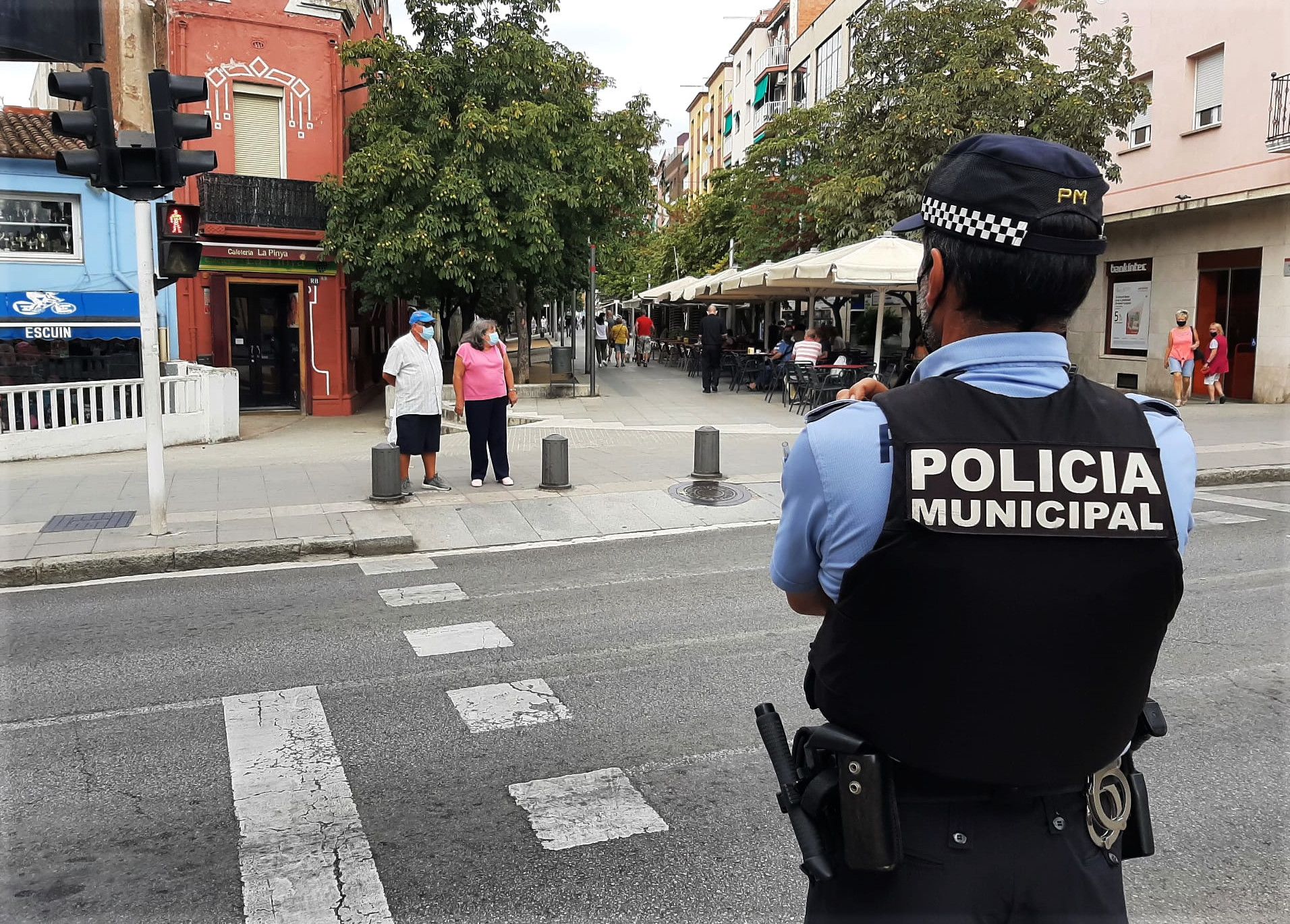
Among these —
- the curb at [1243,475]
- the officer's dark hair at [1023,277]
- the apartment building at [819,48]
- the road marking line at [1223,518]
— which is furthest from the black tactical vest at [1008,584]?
the apartment building at [819,48]

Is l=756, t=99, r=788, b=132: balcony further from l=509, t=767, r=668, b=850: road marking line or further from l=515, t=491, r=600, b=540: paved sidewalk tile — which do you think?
l=509, t=767, r=668, b=850: road marking line

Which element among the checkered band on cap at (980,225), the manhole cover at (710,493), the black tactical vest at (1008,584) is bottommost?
the manhole cover at (710,493)

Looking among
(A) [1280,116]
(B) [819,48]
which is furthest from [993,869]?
(B) [819,48]

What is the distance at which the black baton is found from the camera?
5.83 ft

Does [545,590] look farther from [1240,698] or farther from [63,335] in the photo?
[63,335]

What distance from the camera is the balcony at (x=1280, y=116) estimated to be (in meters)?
17.7

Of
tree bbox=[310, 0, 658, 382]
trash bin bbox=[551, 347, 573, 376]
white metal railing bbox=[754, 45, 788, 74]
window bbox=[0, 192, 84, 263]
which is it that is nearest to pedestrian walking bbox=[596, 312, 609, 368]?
trash bin bbox=[551, 347, 573, 376]

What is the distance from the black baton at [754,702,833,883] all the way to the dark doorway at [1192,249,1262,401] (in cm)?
2065

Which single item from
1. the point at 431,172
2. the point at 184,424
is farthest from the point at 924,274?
the point at 431,172

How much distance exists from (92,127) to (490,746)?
6252 millimetres

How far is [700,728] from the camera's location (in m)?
4.61

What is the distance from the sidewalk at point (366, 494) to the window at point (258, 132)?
5832mm

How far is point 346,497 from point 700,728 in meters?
6.88

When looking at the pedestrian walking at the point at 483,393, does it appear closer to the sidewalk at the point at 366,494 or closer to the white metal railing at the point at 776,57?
the sidewalk at the point at 366,494
